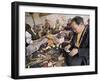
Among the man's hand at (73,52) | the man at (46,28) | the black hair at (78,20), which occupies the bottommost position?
the man's hand at (73,52)

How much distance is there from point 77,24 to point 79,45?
102 millimetres

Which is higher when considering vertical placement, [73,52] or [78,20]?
[78,20]

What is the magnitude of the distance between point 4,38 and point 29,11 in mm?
165

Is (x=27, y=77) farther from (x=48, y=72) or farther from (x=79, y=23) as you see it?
(x=79, y=23)

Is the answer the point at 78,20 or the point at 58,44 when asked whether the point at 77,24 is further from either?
the point at 58,44

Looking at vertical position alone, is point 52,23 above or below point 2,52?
above

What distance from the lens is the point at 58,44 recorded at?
1.39 meters

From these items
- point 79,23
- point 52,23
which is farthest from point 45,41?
point 79,23

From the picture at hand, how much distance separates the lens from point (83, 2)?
1.47 metres

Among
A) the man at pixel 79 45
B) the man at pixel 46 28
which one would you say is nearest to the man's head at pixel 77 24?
the man at pixel 79 45

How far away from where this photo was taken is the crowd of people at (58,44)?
1336mm

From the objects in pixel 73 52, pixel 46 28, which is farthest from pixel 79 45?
pixel 46 28

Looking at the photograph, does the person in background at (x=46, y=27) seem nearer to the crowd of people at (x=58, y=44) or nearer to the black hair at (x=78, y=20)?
the crowd of people at (x=58, y=44)

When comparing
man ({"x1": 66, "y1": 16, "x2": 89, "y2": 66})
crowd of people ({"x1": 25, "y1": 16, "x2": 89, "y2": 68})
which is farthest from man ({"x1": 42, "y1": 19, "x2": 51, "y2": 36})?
man ({"x1": 66, "y1": 16, "x2": 89, "y2": 66})
